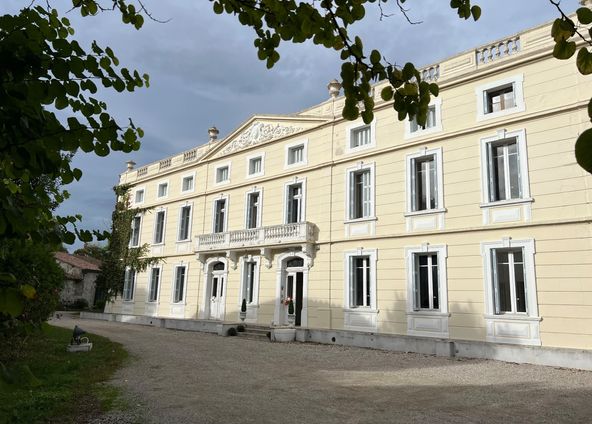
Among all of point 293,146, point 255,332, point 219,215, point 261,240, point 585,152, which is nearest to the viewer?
point 585,152

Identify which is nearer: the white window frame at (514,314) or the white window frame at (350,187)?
the white window frame at (514,314)

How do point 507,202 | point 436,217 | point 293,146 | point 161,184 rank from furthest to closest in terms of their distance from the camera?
point 161,184 < point 293,146 < point 436,217 < point 507,202

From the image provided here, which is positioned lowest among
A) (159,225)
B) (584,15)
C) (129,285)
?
(129,285)

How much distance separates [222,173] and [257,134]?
3.15 meters

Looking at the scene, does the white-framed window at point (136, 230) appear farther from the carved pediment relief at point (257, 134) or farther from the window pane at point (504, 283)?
the window pane at point (504, 283)

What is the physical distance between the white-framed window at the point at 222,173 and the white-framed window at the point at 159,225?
440 centimetres

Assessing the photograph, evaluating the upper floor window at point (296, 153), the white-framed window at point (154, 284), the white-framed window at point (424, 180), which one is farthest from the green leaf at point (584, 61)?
the white-framed window at point (154, 284)

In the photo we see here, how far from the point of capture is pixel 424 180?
15453mm

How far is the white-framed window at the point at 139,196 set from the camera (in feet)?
89.6

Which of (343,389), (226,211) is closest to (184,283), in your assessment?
(226,211)

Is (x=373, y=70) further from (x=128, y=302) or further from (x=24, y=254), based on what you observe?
(x=128, y=302)

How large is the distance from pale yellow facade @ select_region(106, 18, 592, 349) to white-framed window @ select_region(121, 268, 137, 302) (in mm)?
5418

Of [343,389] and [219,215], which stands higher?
[219,215]

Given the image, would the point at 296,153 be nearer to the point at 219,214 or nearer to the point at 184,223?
the point at 219,214
